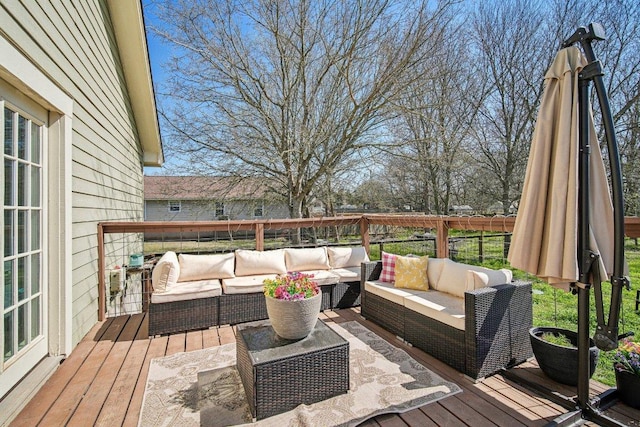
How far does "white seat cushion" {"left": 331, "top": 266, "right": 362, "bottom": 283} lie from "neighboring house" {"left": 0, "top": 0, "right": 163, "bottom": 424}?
298 cm

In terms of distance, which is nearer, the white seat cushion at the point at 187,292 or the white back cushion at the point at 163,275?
the white seat cushion at the point at 187,292

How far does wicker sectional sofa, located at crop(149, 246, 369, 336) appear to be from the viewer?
3.64 meters

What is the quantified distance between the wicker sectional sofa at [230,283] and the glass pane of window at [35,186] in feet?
4.29

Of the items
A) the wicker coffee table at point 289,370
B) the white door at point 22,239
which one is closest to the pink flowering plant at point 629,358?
the wicker coffee table at point 289,370

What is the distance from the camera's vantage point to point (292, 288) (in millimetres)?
2557

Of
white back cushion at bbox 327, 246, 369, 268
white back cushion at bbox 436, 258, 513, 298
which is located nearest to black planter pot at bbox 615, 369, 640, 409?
white back cushion at bbox 436, 258, 513, 298

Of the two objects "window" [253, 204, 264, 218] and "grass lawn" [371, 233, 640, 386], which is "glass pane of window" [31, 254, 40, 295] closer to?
"grass lawn" [371, 233, 640, 386]

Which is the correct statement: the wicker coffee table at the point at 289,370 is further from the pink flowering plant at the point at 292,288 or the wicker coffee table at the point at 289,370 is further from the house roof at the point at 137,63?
the house roof at the point at 137,63

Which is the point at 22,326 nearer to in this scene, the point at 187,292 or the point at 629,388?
the point at 187,292

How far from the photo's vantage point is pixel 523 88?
26.7 feet

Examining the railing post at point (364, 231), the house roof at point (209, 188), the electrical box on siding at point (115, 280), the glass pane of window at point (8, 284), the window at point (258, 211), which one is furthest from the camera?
the window at point (258, 211)

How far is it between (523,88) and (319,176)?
18.1 feet

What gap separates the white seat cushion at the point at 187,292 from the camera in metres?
3.58

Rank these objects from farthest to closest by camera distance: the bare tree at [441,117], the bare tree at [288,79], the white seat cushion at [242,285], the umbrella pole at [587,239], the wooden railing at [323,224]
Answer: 1. the bare tree at [441,117]
2. the bare tree at [288,79]
3. the white seat cushion at [242,285]
4. the wooden railing at [323,224]
5. the umbrella pole at [587,239]
